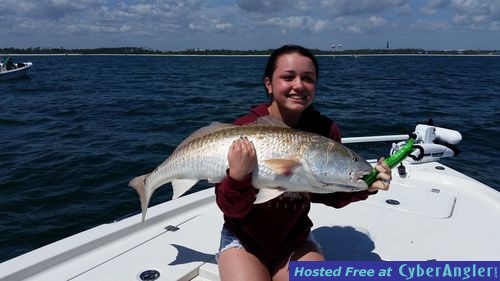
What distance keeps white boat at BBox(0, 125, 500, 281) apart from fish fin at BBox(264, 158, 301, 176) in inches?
52.2

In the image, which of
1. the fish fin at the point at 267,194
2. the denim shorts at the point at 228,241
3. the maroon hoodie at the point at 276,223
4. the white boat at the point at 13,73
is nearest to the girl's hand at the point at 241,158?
the fish fin at the point at 267,194

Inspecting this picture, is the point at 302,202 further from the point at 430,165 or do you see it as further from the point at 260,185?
the point at 430,165

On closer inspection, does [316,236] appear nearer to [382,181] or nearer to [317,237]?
[317,237]

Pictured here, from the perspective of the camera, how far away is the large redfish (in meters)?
2.68

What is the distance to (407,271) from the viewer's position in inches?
94.2

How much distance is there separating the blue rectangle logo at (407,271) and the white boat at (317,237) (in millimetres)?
1293

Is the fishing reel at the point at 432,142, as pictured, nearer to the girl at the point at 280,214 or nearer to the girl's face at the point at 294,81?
the girl at the point at 280,214

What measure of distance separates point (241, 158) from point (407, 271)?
119 centimetres

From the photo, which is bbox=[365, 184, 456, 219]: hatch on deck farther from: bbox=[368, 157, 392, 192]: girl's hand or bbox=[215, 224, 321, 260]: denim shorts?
bbox=[368, 157, 392, 192]: girl's hand

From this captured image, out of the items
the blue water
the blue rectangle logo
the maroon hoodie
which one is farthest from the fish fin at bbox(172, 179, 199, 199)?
the blue water

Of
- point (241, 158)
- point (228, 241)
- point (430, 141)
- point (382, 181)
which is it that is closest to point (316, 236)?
point (228, 241)

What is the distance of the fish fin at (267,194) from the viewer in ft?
8.93

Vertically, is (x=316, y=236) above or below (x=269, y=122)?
below

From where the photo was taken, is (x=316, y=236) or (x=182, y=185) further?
(x=316, y=236)
